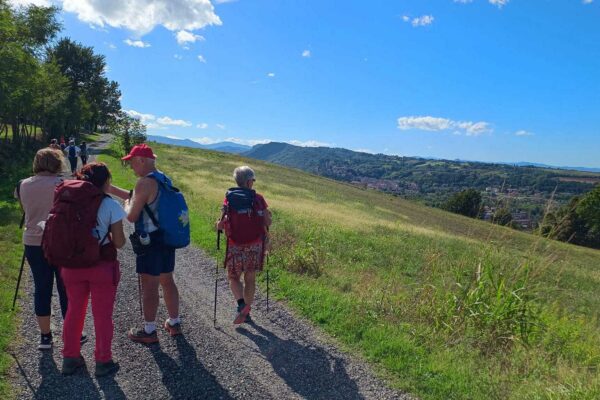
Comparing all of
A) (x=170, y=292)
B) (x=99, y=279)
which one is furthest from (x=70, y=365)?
(x=170, y=292)

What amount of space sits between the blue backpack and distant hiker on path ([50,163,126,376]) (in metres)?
0.58

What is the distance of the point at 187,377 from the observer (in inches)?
168

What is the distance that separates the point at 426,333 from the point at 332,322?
1.37 m

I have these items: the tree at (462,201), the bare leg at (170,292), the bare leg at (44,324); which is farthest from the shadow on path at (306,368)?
the tree at (462,201)

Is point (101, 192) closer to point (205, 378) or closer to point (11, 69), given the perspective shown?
point (205, 378)

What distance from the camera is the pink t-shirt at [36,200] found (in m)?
4.52

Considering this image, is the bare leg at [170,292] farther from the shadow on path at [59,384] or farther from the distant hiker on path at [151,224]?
the shadow on path at [59,384]

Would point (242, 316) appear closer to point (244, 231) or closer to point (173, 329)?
point (173, 329)

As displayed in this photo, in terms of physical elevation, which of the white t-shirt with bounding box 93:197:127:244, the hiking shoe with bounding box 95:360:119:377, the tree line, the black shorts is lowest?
the hiking shoe with bounding box 95:360:119:377

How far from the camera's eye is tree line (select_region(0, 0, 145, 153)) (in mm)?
17250

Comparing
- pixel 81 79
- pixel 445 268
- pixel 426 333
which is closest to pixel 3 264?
pixel 426 333

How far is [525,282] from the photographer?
606 cm

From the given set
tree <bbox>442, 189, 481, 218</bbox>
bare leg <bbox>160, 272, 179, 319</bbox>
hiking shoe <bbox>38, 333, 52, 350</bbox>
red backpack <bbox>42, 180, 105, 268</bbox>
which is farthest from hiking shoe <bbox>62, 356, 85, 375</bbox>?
tree <bbox>442, 189, 481, 218</bbox>

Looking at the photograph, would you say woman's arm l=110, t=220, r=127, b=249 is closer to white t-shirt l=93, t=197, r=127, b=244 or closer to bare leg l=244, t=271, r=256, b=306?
white t-shirt l=93, t=197, r=127, b=244
